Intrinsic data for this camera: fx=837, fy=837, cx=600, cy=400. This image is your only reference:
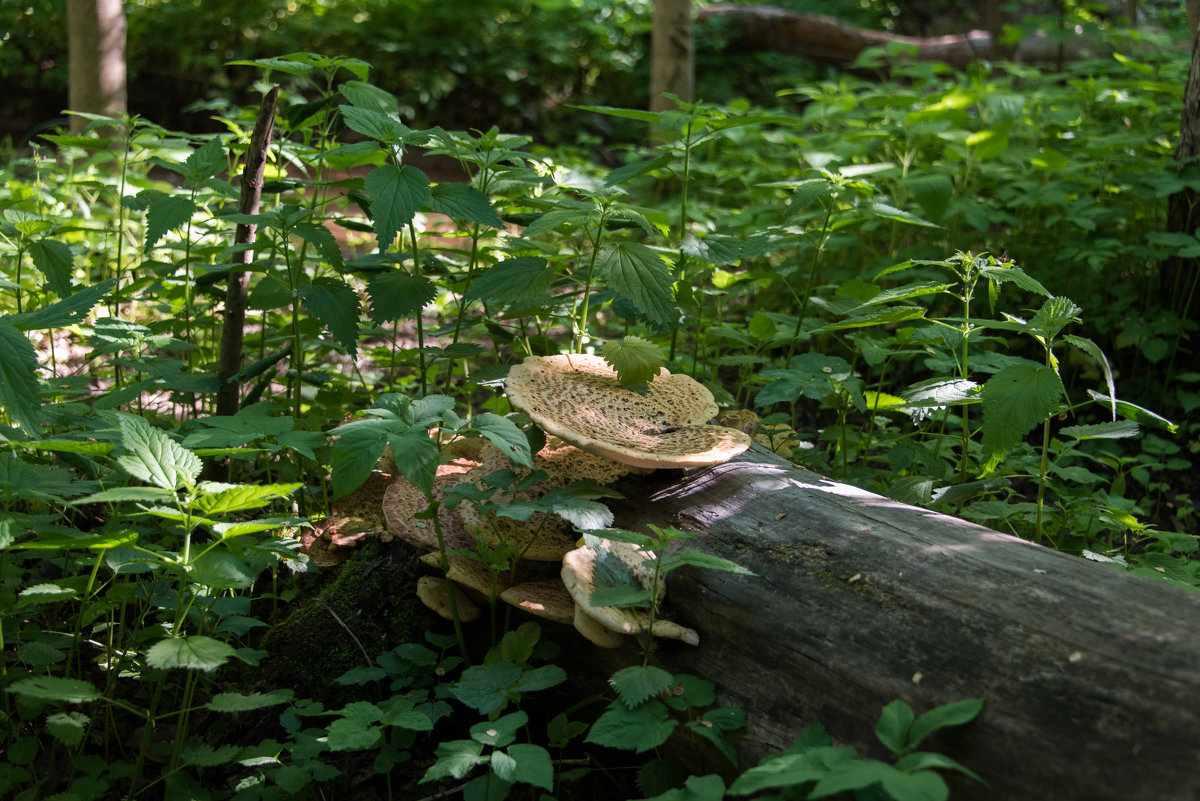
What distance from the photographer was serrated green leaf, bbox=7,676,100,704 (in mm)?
1690

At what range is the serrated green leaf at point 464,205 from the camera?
2.44 metres

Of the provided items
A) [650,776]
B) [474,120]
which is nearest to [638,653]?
[650,776]

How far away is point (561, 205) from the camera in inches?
103

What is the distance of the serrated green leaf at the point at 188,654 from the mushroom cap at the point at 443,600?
25.7 inches

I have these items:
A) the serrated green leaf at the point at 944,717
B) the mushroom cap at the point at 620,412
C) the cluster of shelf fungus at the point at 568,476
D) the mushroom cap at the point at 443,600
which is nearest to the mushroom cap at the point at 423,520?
the cluster of shelf fungus at the point at 568,476

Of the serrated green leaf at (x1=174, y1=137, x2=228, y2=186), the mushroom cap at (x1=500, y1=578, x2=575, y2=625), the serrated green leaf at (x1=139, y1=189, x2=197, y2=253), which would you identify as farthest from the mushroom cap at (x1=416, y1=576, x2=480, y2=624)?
the serrated green leaf at (x1=174, y1=137, x2=228, y2=186)

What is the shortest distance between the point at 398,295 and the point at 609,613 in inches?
51.7

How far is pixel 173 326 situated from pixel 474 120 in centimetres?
1061

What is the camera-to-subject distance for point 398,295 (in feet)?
8.70

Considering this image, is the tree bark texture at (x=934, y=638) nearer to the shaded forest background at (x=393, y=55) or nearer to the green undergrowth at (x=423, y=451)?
the green undergrowth at (x=423, y=451)

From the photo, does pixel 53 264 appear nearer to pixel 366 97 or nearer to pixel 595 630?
pixel 366 97

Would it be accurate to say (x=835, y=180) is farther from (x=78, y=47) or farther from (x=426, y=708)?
(x=78, y=47)

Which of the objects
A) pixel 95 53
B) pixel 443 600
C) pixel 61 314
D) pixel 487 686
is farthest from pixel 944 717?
pixel 95 53

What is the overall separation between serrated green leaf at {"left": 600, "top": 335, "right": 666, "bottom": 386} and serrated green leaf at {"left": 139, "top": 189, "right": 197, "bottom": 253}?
1.54 m
